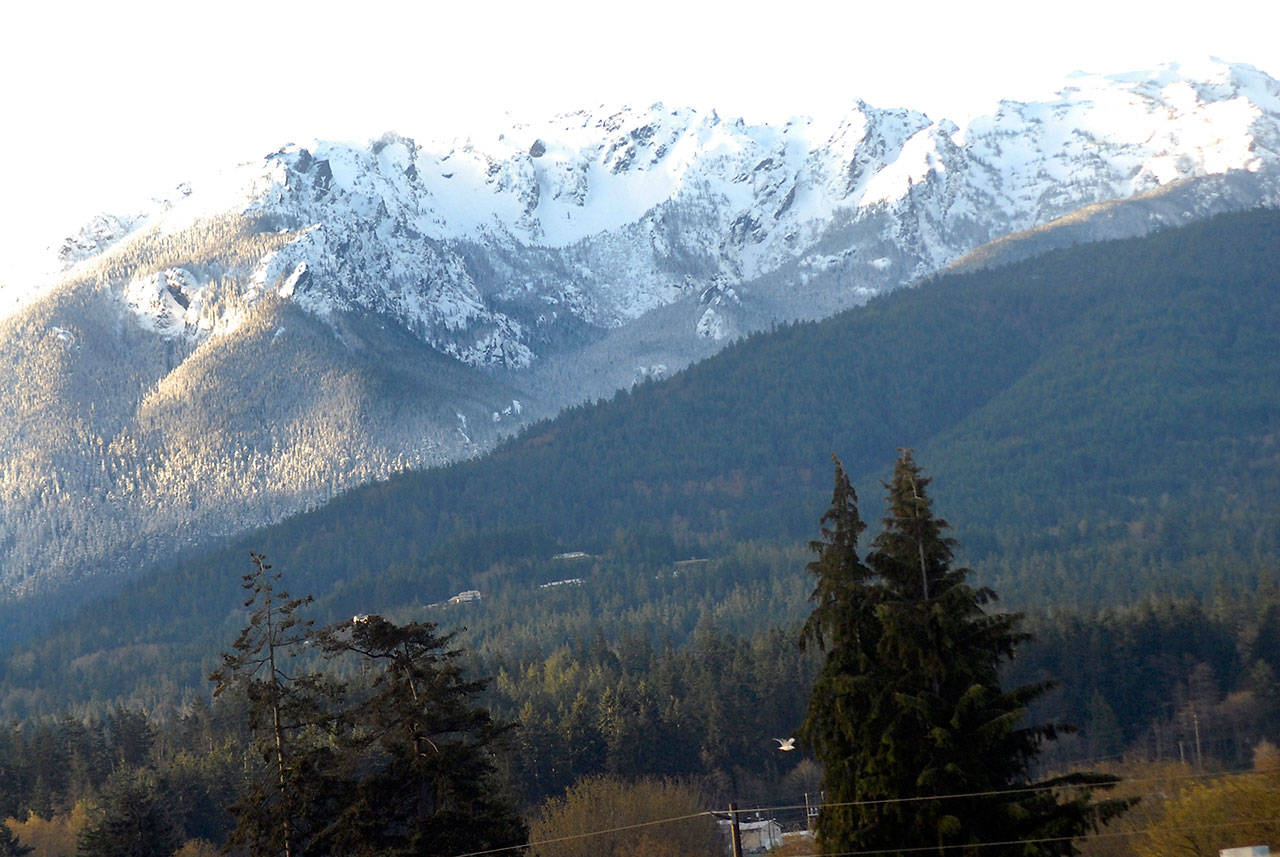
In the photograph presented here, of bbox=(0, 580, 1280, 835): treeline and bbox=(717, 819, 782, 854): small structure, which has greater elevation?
bbox=(0, 580, 1280, 835): treeline

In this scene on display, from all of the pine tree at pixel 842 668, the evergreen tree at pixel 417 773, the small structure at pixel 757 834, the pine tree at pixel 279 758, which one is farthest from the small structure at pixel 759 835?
the pine tree at pixel 842 668

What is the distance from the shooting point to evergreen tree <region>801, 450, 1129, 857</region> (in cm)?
6219

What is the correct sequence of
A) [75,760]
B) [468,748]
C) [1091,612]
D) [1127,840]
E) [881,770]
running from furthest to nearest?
[1091,612] < [75,760] < [1127,840] < [468,748] < [881,770]

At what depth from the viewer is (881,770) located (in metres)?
63.9

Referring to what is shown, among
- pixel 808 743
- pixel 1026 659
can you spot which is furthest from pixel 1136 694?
A: pixel 808 743

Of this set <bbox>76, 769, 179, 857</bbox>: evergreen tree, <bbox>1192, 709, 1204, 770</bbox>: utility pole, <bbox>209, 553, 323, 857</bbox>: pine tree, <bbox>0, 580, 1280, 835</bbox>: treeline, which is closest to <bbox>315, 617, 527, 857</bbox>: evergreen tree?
<bbox>209, 553, 323, 857</bbox>: pine tree

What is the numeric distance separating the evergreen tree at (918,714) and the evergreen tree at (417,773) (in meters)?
12.4

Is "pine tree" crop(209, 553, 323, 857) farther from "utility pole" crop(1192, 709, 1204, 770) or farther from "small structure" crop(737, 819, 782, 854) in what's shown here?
"utility pole" crop(1192, 709, 1204, 770)

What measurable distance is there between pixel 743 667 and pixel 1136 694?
121 feet

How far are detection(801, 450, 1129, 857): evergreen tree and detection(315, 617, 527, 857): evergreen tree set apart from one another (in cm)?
1238

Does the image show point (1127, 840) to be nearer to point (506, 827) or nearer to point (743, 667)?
point (506, 827)

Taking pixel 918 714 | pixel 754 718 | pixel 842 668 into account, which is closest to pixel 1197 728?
pixel 754 718

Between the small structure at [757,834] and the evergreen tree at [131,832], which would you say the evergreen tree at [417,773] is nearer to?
the evergreen tree at [131,832]

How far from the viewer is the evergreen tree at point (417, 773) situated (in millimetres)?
68500
